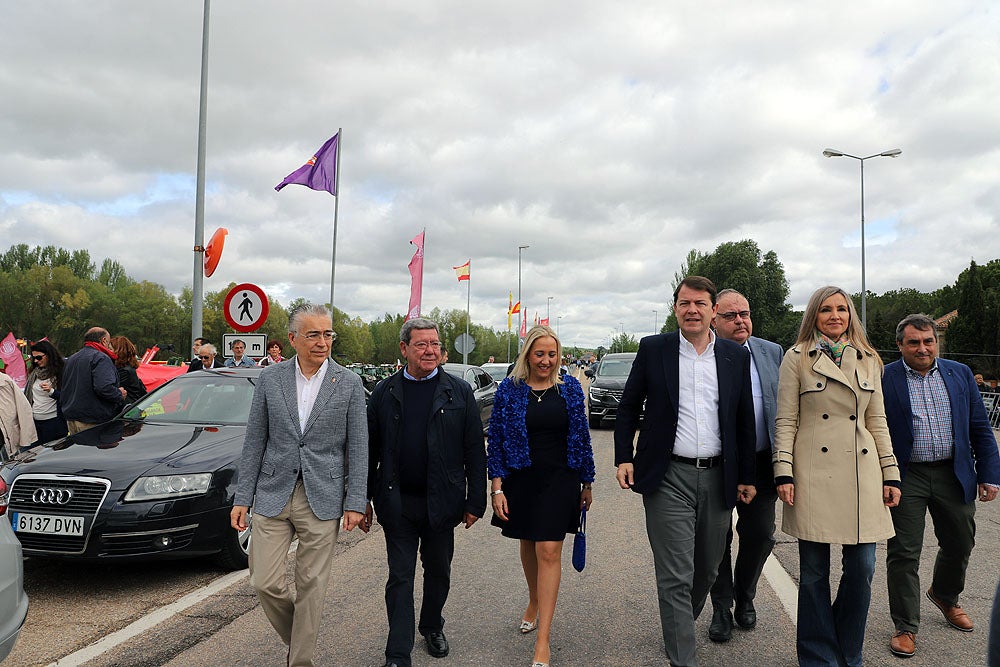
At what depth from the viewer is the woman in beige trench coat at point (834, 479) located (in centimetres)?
362

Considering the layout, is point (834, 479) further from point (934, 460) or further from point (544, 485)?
point (544, 485)

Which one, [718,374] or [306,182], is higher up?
[306,182]

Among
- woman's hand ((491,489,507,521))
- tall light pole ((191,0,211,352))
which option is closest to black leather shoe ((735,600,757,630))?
woman's hand ((491,489,507,521))

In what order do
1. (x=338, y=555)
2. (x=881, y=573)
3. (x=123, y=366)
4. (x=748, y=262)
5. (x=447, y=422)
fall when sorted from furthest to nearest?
(x=748, y=262), (x=123, y=366), (x=338, y=555), (x=881, y=573), (x=447, y=422)

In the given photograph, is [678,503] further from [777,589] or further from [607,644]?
[777,589]

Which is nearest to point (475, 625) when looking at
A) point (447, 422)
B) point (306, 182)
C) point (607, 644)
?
point (607, 644)

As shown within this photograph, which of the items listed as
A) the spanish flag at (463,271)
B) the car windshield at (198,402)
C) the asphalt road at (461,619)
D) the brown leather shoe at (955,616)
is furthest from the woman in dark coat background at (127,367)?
the spanish flag at (463,271)

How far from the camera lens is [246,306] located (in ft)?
36.1

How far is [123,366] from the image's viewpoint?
848 centimetres

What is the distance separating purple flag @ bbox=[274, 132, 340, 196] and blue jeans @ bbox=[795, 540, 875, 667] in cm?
1626

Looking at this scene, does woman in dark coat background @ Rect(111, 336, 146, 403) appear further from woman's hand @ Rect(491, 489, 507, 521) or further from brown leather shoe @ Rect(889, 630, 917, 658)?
brown leather shoe @ Rect(889, 630, 917, 658)

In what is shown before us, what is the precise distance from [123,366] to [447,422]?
19.6 ft

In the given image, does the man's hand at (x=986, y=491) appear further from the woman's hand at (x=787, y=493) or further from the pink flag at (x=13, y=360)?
the pink flag at (x=13, y=360)

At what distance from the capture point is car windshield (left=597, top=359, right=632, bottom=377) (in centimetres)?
1831
